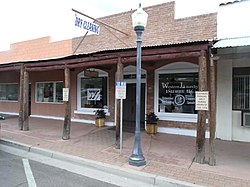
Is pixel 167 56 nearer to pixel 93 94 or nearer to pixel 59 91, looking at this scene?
pixel 93 94

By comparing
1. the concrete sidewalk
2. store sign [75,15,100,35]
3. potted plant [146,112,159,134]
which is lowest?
the concrete sidewalk

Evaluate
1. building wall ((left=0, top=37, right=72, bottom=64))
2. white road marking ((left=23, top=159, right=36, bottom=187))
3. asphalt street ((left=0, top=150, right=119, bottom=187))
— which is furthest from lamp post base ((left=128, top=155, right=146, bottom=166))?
building wall ((left=0, top=37, right=72, bottom=64))

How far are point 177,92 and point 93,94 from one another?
4905 millimetres

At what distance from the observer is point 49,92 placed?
15.1 meters

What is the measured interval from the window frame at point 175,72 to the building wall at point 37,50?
20.5 ft

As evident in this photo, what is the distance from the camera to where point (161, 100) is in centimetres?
1052

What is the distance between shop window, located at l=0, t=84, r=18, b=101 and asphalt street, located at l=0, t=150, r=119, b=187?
12.4m

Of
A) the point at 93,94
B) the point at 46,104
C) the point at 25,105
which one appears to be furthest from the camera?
the point at 46,104

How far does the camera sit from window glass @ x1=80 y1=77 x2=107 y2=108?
12.5 m

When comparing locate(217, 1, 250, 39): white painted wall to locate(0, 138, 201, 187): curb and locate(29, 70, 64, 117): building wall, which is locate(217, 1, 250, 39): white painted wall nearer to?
locate(0, 138, 201, 187): curb

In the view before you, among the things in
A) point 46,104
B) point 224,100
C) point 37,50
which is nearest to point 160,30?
point 224,100

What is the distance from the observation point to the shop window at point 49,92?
14541 millimetres

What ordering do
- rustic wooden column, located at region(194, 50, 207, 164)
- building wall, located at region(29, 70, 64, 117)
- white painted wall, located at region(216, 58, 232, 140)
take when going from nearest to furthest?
rustic wooden column, located at region(194, 50, 207, 164)
white painted wall, located at region(216, 58, 232, 140)
building wall, located at region(29, 70, 64, 117)

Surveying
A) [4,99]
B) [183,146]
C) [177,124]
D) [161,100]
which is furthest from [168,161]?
[4,99]
